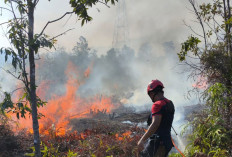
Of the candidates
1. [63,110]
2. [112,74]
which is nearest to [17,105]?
[63,110]

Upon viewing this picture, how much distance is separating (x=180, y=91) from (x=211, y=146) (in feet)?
75.5

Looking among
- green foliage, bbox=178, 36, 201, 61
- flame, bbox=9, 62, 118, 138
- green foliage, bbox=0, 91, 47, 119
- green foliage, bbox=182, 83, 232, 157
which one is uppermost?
green foliage, bbox=178, 36, 201, 61

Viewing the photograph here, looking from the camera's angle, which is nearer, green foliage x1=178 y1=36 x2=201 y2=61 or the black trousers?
the black trousers

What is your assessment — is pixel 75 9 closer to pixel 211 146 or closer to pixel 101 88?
pixel 211 146

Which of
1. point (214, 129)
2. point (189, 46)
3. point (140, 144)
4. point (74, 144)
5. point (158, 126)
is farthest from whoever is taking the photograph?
point (74, 144)

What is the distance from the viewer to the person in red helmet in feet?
11.7

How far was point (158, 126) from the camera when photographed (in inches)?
140

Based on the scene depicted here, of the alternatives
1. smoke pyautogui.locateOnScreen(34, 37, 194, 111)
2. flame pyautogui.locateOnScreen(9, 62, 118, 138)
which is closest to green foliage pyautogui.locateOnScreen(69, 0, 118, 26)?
flame pyautogui.locateOnScreen(9, 62, 118, 138)

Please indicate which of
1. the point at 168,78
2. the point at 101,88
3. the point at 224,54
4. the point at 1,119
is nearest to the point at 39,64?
the point at 101,88

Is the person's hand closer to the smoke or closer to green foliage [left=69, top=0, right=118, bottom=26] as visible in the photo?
green foliage [left=69, top=0, right=118, bottom=26]

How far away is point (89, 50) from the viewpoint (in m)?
46.0

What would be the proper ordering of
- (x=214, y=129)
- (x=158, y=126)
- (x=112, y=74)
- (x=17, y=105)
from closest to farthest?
(x=158, y=126) → (x=17, y=105) → (x=214, y=129) → (x=112, y=74)

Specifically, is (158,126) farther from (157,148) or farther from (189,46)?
(189,46)

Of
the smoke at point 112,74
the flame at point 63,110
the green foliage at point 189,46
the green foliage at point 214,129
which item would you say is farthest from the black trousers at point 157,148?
the smoke at point 112,74
